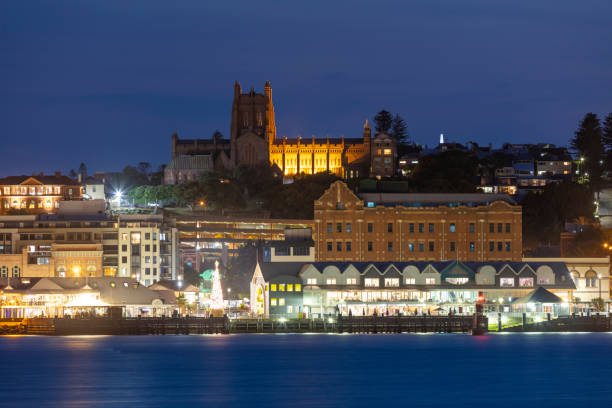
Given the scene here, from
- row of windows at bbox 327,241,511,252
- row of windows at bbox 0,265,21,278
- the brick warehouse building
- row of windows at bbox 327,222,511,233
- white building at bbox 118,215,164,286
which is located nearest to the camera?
row of windows at bbox 327,241,511,252

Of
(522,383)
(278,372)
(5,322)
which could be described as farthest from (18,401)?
(5,322)

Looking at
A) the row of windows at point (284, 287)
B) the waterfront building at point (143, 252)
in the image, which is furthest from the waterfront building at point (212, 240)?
the row of windows at point (284, 287)

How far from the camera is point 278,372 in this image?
97.6 metres

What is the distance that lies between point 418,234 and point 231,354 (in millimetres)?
41918

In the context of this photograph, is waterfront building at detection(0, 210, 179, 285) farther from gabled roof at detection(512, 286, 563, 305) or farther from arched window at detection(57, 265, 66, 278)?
gabled roof at detection(512, 286, 563, 305)

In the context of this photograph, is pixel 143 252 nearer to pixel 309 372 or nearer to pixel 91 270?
pixel 91 270

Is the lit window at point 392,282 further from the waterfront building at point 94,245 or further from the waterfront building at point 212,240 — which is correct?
the waterfront building at point 212,240

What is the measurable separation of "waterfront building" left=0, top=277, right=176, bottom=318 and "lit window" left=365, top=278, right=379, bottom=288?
21261 mm

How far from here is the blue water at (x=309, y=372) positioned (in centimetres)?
8356

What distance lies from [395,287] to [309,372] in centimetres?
3421

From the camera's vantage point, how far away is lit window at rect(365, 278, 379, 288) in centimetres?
12988

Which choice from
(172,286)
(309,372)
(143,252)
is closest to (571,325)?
(309,372)

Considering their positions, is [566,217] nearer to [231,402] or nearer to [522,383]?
[522,383]

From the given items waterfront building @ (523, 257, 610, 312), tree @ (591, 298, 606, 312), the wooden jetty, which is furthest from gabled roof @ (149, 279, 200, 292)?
tree @ (591, 298, 606, 312)
